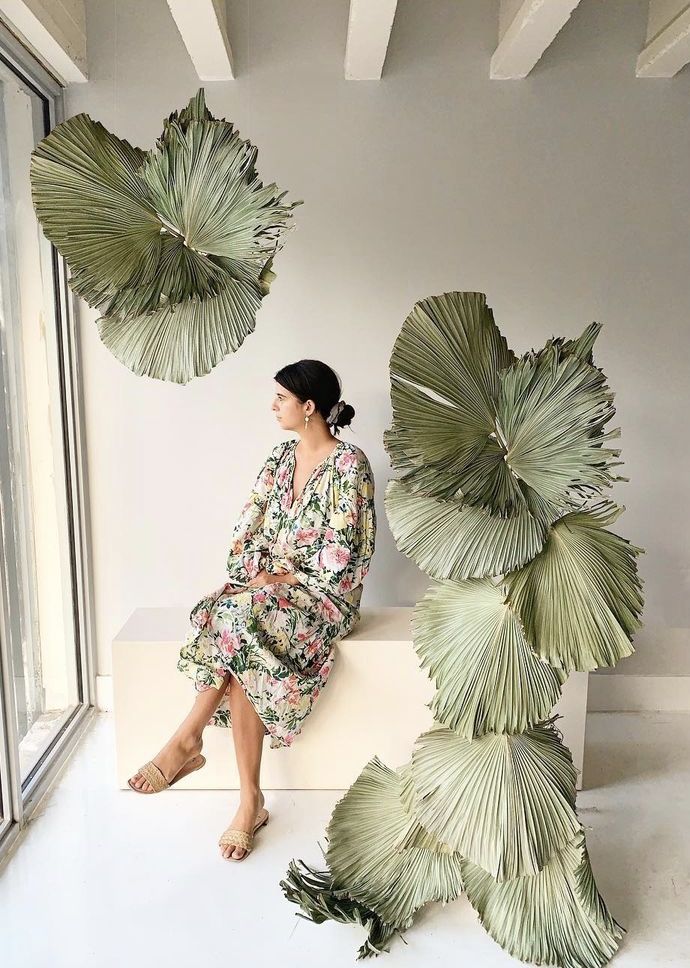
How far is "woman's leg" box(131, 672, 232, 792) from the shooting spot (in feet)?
8.22

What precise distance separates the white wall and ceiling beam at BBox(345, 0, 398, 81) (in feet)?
0.27

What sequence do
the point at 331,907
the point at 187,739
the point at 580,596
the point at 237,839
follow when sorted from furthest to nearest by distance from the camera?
the point at 187,739, the point at 237,839, the point at 331,907, the point at 580,596

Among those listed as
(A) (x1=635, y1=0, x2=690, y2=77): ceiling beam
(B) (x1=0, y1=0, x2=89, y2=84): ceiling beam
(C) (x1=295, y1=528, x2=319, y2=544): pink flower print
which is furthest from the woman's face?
(A) (x1=635, y1=0, x2=690, y2=77): ceiling beam

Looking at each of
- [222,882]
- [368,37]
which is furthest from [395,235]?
[222,882]

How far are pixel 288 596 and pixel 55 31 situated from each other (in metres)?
1.89

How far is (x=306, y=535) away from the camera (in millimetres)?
2752

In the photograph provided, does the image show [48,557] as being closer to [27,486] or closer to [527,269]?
[27,486]

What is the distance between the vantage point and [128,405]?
328 centimetres

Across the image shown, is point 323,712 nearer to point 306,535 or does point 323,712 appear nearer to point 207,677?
point 207,677

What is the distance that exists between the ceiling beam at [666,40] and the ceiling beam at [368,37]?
0.92 m

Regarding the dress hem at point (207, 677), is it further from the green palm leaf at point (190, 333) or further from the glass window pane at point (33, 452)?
the green palm leaf at point (190, 333)

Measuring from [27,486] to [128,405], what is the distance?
0.53m

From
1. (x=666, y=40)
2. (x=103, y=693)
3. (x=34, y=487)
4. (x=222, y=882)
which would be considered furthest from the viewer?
(x=103, y=693)

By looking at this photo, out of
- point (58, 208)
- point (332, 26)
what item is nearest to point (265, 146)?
point (332, 26)
